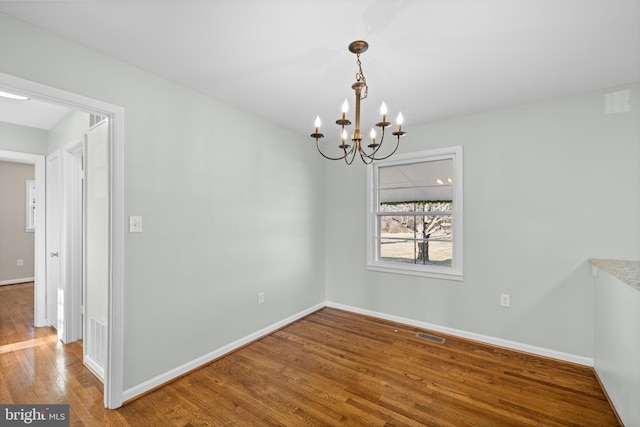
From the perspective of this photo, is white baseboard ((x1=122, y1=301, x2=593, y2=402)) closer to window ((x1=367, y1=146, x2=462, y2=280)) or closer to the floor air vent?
the floor air vent

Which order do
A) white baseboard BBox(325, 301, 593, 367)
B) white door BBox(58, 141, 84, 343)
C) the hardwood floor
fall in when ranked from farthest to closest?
white door BBox(58, 141, 84, 343)
white baseboard BBox(325, 301, 593, 367)
the hardwood floor

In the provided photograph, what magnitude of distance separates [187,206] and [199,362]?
55.6 inches

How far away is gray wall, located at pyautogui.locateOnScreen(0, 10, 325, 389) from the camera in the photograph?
6.64 ft

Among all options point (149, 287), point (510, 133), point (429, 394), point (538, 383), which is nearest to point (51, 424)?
point (149, 287)

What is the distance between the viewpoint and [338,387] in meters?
2.33

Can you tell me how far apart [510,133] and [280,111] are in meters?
2.40

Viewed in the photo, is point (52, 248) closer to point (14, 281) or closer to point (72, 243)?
point (72, 243)

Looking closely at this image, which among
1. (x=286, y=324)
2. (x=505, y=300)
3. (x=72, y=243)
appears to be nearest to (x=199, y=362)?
(x=286, y=324)

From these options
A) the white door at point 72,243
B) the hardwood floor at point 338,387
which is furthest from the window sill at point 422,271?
the white door at point 72,243

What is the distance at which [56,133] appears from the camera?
3.48 metres

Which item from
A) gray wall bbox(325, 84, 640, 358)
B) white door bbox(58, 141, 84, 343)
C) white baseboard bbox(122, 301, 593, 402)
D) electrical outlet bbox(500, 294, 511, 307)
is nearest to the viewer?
white baseboard bbox(122, 301, 593, 402)

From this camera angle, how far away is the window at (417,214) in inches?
133

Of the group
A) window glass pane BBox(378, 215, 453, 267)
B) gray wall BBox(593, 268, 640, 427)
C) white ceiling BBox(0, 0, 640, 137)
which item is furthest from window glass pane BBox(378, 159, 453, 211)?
gray wall BBox(593, 268, 640, 427)

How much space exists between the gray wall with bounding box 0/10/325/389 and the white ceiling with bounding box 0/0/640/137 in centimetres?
18
